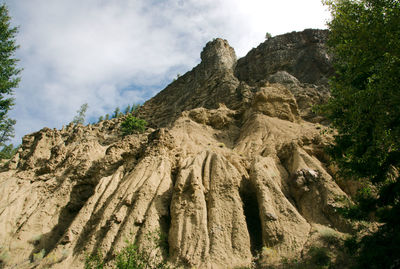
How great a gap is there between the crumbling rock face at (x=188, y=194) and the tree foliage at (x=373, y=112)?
11.9 feet

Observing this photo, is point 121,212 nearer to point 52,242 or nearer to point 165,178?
point 165,178

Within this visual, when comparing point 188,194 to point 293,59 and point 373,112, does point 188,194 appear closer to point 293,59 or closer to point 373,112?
point 373,112

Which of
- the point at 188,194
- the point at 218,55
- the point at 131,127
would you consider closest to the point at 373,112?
the point at 188,194

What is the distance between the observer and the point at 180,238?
12289mm

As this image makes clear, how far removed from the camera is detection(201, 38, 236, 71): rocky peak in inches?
2144

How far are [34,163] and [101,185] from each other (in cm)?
1343

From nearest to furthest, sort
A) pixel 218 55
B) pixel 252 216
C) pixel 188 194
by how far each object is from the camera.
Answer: pixel 252 216 → pixel 188 194 → pixel 218 55

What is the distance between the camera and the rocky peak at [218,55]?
179 feet

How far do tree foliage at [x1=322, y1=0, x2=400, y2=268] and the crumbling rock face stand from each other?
3.62 metres

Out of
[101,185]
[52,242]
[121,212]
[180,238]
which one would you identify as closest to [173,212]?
[180,238]

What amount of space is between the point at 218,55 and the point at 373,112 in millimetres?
49991

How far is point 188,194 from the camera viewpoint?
14461mm

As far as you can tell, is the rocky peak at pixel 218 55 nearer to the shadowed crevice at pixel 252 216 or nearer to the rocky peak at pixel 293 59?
the rocky peak at pixel 293 59

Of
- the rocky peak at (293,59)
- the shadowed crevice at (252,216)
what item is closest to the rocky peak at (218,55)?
the rocky peak at (293,59)
